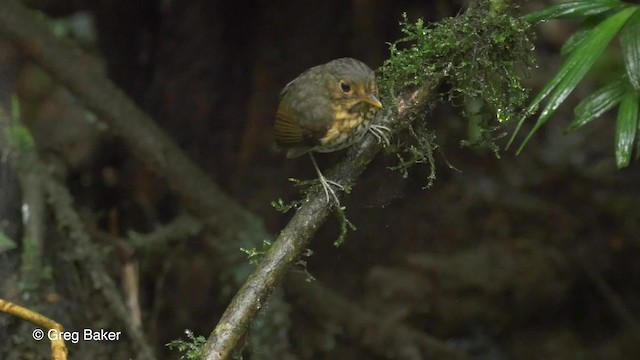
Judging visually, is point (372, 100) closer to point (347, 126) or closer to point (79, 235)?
point (347, 126)

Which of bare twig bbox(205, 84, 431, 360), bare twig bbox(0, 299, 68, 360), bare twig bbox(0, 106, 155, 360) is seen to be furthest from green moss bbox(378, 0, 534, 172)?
bare twig bbox(0, 106, 155, 360)

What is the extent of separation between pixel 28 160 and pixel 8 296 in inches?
22.4

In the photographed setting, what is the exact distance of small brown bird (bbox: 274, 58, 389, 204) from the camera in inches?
80.4

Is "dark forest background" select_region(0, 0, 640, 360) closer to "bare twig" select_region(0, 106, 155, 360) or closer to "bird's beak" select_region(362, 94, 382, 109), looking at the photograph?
"bare twig" select_region(0, 106, 155, 360)

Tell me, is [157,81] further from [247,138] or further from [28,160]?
[28,160]

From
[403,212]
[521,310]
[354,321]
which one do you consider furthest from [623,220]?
[354,321]

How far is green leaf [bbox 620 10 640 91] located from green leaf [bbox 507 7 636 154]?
0.03 meters

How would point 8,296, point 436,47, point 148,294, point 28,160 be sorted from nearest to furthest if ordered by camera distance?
point 436,47 → point 8,296 → point 28,160 → point 148,294

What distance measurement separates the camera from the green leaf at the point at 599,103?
213cm

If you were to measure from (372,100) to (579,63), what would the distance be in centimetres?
53

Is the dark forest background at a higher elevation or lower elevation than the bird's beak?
higher

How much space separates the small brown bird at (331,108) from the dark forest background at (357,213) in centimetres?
144

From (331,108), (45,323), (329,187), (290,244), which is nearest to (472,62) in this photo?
(331,108)

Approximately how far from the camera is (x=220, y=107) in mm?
3867
